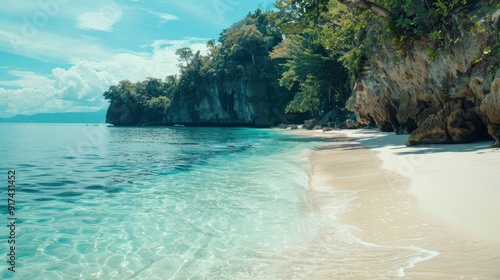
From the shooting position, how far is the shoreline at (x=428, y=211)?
3297 millimetres

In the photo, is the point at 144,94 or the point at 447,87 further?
the point at 144,94

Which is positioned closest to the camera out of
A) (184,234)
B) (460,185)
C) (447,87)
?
(184,234)

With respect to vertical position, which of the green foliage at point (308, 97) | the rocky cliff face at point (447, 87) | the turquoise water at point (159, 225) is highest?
the green foliage at point (308, 97)

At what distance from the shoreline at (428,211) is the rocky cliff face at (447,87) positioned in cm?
278

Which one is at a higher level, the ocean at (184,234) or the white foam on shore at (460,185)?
the white foam on shore at (460,185)

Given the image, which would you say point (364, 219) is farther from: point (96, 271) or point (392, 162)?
point (392, 162)

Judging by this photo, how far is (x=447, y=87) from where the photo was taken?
46.3 feet

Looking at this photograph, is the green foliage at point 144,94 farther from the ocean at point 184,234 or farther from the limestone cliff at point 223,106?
the ocean at point 184,234

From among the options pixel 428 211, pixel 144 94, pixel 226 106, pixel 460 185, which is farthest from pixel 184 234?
pixel 144 94

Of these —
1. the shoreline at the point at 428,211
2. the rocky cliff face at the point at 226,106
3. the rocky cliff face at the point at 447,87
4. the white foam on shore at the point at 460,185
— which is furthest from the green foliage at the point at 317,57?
the shoreline at the point at 428,211

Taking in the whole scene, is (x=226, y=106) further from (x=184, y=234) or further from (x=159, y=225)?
(x=184, y=234)

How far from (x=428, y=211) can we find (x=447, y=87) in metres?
11.6

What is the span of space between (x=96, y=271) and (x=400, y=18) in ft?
48.1

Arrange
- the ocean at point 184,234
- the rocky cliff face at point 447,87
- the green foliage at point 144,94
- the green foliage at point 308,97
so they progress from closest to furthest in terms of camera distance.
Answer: the ocean at point 184,234
the rocky cliff face at point 447,87
the green foliage at point 308,97
the green foliage at point 144,94
